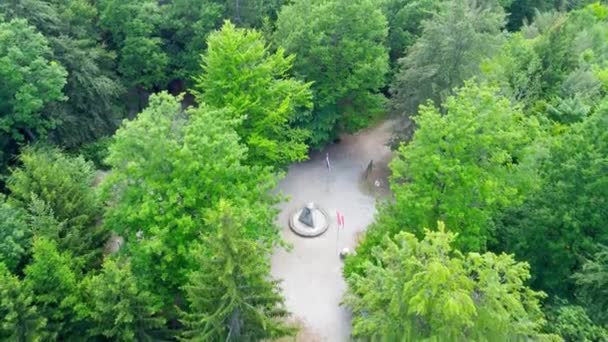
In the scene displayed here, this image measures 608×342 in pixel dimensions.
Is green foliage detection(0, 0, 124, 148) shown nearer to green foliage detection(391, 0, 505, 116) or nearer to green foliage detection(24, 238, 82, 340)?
green foliage detection(24, 238, 82, 340)

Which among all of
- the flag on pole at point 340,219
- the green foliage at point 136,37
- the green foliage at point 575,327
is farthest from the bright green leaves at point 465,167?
the green foliage at point 136,37

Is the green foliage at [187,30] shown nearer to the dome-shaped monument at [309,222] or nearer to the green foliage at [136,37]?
the green foliage at [136,37]

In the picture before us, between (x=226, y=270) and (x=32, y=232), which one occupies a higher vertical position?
(x=226, y=270)

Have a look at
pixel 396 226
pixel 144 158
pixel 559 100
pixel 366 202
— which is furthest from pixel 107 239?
pixel 559 100

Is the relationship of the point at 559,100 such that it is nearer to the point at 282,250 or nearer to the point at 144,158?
the point at 282,250

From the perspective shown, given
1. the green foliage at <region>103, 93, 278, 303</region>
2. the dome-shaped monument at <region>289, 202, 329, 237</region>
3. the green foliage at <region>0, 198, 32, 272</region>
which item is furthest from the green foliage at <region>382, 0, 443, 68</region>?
the green foliage at <region>0, 198, 32, 272</region>

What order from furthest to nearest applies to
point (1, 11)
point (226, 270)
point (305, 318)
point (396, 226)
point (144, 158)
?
point (1, 11), point (305, 318), point (396, 226), point (144, 158), point (226, 270)

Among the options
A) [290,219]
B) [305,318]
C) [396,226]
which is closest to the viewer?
[396,226]
